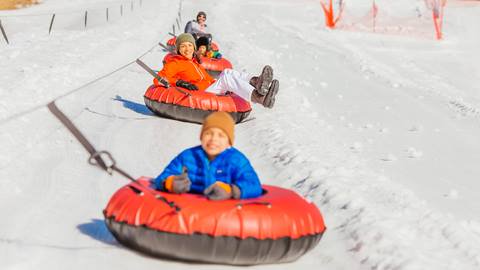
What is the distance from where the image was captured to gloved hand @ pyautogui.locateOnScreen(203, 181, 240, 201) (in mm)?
4324

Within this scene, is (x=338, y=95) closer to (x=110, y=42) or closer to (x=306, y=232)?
(x=110, y=42)

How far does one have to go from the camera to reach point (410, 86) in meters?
17.4

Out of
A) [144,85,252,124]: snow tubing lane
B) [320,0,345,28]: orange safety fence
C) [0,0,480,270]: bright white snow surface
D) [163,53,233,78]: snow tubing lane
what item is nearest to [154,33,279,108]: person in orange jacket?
[144,85,252,124]: snow tubing lane

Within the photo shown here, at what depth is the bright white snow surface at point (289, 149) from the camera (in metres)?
4.64

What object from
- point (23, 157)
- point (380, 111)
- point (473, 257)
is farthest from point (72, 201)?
point (380, 111)

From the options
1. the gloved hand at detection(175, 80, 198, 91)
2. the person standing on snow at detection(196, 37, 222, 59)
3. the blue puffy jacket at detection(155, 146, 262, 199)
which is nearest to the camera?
the blue puffy jacket at detection(155, 146, 262, 199)

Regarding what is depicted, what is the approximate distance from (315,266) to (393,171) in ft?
11.0

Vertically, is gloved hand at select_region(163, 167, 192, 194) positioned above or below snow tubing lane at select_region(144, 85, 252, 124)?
above

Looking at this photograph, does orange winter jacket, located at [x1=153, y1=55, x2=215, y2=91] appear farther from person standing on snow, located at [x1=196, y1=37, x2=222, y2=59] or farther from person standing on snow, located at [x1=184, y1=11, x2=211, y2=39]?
person standing on snow, located at [x1=184, y1=11, x2=211, y2=39]

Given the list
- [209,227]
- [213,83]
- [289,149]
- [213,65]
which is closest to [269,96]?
[213,83]

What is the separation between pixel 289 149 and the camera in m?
7.82

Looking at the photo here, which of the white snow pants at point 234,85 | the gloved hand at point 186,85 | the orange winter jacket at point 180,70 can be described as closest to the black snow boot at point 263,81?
the white snow pants at point 234,85

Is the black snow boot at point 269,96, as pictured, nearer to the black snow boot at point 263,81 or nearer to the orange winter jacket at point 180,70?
the black snow boot at point 263,81

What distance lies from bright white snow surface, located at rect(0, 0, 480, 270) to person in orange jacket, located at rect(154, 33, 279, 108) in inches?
16.9
